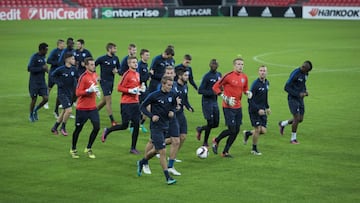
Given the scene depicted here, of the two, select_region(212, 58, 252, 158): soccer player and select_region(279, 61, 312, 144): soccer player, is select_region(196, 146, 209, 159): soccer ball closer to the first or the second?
select_region(212, 58, 252, 158): soccer player

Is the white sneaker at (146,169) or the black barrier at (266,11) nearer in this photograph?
the white sneaker at (146,169)

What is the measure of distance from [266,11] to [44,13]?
22.8m

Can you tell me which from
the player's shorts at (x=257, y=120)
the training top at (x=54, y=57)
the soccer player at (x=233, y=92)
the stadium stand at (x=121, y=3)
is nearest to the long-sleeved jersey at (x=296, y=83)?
the player's shorts at (x=257, y=120)

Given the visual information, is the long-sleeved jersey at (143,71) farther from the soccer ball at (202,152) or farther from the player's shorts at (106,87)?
the soccer ball at (202,152)

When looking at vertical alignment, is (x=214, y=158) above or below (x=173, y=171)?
below

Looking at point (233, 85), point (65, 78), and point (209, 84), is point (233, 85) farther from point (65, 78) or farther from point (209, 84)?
point (65, 78)

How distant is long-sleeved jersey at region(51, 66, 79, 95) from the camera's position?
21.5 metres

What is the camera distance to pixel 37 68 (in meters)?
24.2

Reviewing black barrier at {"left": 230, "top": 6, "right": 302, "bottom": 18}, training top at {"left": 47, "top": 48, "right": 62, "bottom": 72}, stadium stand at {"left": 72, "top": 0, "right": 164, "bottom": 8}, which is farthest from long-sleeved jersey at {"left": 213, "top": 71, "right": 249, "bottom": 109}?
stadium stand at {"left": 72, "top": 0, "right": 164, "bottom": 8}

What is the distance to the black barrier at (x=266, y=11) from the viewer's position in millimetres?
73438

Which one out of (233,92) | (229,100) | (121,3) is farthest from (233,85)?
(121,3)

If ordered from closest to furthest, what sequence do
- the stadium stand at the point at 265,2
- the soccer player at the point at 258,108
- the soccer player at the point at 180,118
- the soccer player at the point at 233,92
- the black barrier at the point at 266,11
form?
Answer: the soccer player at the point at 180,118, the soccer player at the point at 233,92, the soccer player at the point at 258,108, the black barrier at the point at 266,11, the stadium stand at the point at 265,2

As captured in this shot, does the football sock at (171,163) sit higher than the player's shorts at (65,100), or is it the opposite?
the player's shorts at (65,100)

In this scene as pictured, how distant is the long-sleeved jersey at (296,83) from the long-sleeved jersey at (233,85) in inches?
98.7
